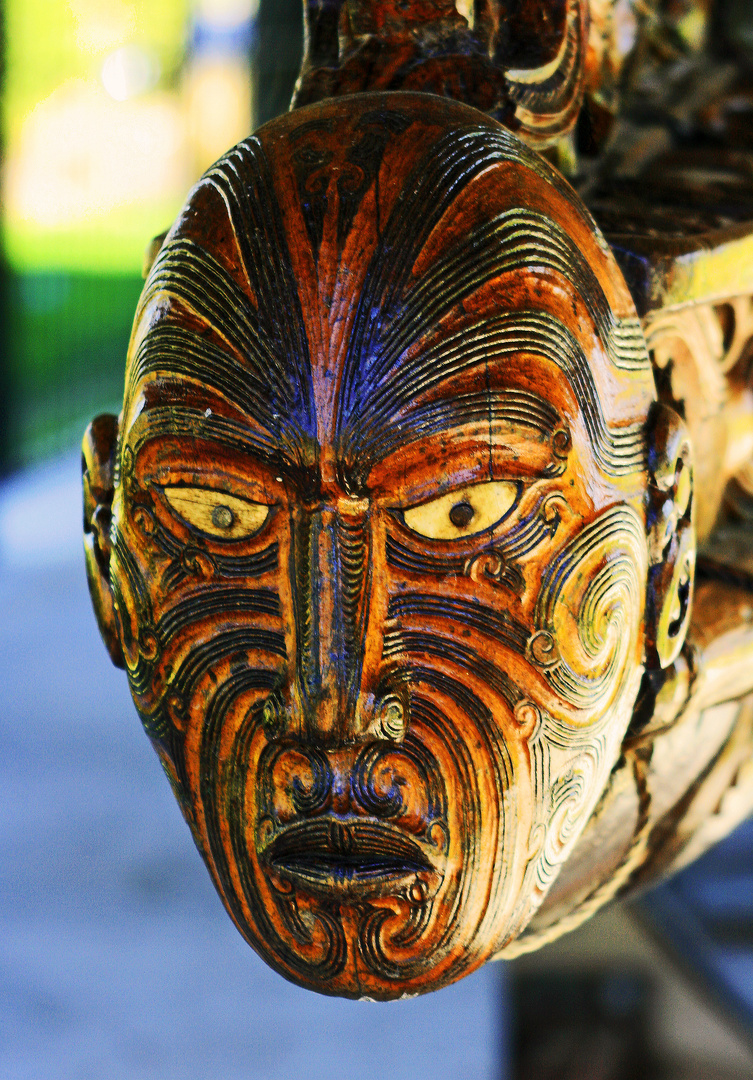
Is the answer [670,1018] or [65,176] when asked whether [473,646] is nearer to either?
[670,1018]

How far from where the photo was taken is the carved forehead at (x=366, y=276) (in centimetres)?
48

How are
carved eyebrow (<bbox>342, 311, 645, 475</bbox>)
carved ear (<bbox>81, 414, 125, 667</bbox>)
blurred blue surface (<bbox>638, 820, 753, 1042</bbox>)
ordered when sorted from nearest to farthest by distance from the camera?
carved eyebrow (<bbox>342, 311, 645, 475</bbox>) → carved ear (<bbox>81, 414, 125, 667</bbox>) → blurred blue surface (<bbox>638, 820, 753, 1042</bbox>)

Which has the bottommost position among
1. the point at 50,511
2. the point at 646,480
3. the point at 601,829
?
the point at 50,511

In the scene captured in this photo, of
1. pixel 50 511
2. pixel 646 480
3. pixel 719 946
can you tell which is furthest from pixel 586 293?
pixel 50 511

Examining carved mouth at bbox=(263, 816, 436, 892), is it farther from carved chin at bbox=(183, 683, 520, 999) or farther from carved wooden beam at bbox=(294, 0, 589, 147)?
carved wooden beam at bbox=(294, 0, 589, 147)

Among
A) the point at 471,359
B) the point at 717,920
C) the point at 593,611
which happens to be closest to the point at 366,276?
the point at 471,359

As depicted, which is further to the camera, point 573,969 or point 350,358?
point 573,969

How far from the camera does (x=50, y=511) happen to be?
4164mm

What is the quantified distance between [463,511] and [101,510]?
20 centimetres

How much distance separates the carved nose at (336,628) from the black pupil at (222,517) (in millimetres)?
31

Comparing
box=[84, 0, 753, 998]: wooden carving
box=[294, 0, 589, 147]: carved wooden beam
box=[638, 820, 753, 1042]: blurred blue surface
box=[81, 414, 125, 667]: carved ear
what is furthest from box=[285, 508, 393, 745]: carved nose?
box=[638, 820, 753, 1042]: blurred blue surface

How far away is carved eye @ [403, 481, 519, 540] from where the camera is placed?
49 cm

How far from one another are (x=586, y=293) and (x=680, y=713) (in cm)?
25

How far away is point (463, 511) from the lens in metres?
0.49
